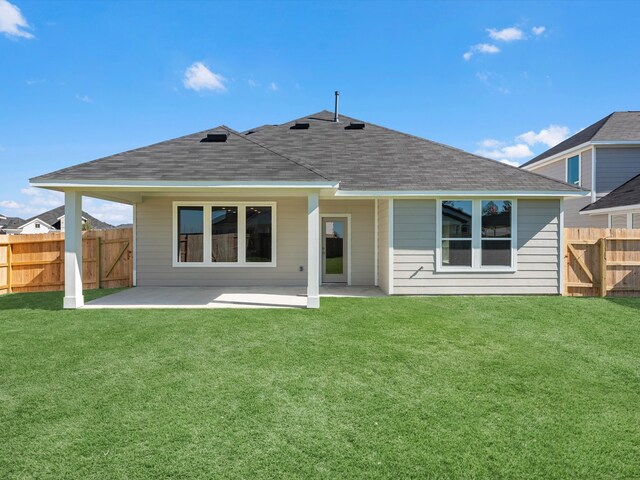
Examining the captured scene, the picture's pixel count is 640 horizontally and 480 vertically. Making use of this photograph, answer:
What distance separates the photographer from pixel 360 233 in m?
10.5

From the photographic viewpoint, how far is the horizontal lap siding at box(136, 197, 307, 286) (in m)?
10.4

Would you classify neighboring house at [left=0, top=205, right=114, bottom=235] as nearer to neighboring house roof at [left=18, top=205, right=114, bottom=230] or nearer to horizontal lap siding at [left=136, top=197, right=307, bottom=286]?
neighboring house roof at [left=18, top=205, right=114, bottom=230]

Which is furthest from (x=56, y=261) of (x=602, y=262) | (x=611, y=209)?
(x=611, y=209)

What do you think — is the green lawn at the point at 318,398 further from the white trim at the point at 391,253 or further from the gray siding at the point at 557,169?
the gray siding at the point at 557,169

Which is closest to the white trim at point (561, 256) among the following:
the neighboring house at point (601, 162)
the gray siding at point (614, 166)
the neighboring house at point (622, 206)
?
the neighboring house at point (622, 206)

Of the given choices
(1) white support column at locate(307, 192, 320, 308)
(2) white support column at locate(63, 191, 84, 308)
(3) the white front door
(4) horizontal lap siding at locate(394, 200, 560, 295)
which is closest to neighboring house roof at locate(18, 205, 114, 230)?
(2) white support column at locate(63, 191, 84, 308)

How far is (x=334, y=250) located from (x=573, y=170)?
12552mm

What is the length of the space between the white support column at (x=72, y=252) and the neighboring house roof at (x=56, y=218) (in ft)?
117

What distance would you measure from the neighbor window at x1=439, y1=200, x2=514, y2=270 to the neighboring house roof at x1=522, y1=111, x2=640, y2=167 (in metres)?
8.89

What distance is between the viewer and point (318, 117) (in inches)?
560

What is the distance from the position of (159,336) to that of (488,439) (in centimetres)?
486

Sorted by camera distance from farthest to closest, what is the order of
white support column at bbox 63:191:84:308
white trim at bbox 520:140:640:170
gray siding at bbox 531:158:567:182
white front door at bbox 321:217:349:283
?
gray siding at bbox 531:158:567:182, white trim at bbox 520:140:640:170, white front door at bbox 321:217:349:283, white support column at bbox 63:191:84:308

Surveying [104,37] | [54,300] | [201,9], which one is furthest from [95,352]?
[104,37]

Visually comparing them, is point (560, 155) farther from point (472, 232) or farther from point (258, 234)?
point (258, 234)
